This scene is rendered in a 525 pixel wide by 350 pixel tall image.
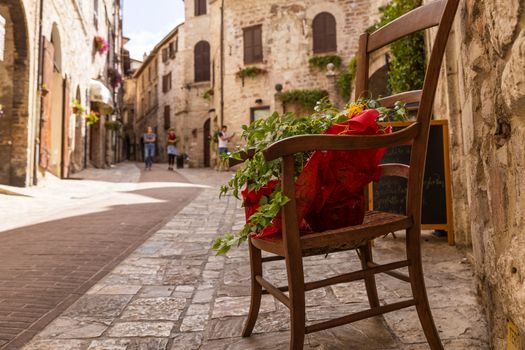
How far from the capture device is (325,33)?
15.9 meters

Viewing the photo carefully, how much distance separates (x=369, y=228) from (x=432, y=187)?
2414mm

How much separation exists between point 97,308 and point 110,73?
69.1 feet

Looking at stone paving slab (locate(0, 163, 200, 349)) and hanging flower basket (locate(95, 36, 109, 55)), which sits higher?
hanging flower basket (locate(95, 36, 109, 55))

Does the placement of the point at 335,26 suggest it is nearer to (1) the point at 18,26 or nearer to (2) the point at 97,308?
(1) the point at 18,26

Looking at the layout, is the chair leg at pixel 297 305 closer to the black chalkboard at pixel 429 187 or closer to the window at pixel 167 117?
the black chalkboard at pixel 429 187

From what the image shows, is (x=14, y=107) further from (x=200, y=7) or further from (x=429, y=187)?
(x=200, y=7)

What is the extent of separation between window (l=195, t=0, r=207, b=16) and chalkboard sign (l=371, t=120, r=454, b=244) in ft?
76.1

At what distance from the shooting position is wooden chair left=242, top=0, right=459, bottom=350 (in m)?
1.38

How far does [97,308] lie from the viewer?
2371 millimetres

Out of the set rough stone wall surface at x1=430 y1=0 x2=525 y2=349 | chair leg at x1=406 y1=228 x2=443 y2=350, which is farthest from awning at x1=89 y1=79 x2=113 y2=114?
chair leg at x1=406 y1=228 x2=443 y2=350

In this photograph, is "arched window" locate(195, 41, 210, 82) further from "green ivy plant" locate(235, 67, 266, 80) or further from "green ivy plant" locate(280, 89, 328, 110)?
"green ivy plant" locate(280, 89, 328, 110)

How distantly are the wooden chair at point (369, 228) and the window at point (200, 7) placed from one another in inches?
Answer: 966

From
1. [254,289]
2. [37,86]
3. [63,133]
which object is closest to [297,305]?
[254,289]

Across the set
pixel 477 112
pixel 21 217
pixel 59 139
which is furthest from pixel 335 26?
pixel 477 112
